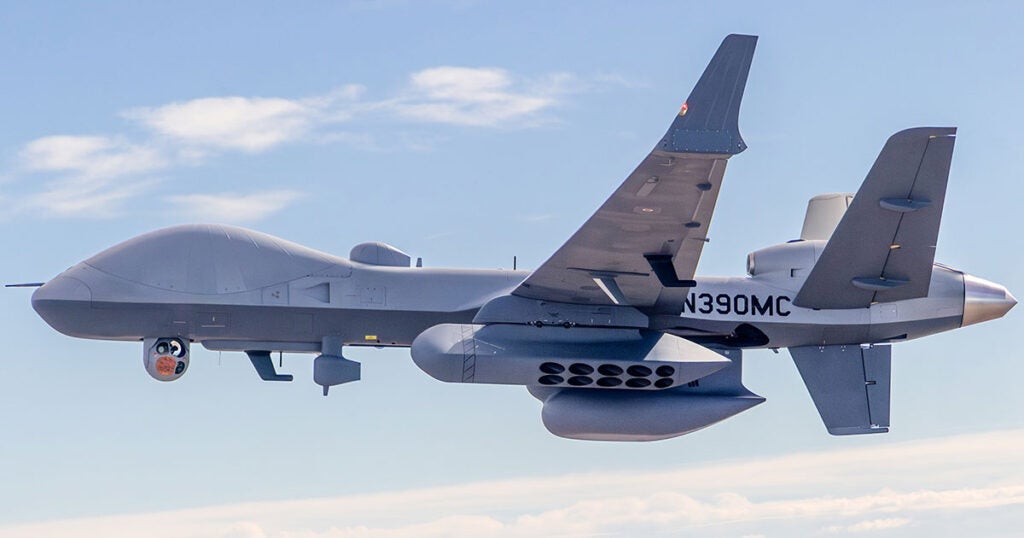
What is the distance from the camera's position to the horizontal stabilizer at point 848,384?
33.1 meters

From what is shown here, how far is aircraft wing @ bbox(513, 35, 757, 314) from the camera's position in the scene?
25.3 meters

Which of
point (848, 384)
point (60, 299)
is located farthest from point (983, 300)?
point (60, 299)

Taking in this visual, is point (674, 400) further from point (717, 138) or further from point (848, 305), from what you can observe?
point (717, 138)

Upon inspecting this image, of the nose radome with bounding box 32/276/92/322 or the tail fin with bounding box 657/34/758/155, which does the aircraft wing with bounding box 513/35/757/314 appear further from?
the nose radome with bounding box 32/276/92/322

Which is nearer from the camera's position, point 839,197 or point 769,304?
point 769,304

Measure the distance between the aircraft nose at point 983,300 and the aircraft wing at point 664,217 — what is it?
683 cm

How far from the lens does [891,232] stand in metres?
30.4

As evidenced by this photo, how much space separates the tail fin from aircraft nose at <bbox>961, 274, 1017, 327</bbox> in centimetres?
1023

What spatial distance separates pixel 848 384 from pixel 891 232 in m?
4.32

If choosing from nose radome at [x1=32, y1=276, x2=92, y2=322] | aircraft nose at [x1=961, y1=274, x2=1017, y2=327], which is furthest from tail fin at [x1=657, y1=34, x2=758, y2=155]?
nose radome at [x1=32, y1=276, x2=92, y2=322]

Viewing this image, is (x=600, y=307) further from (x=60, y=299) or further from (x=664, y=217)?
(x=60, y=299)

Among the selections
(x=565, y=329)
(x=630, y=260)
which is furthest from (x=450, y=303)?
(x=630, y=260)

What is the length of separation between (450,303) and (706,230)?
21.7ft

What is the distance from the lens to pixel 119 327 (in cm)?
3177
